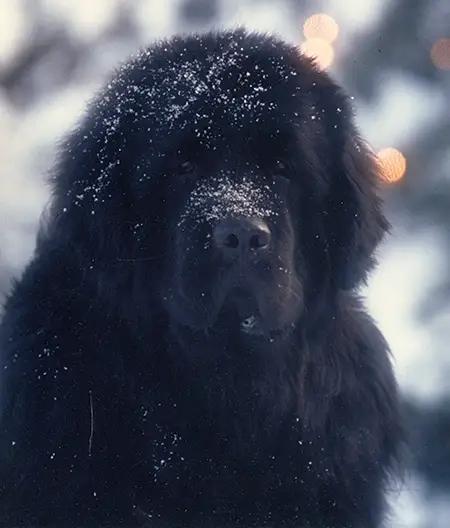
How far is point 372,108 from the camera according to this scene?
84.0 inches

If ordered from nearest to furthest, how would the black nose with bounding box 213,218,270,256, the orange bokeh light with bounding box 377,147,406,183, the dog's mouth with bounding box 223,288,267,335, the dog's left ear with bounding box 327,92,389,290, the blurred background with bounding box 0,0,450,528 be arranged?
the black nose with bounding box 213,218,270,256 < the dog's mouth with bounding box 223,288,267,335 < the dog's left ear with bounding box 327,92,389,290 < the blurred background with bounding box 0,0,450,528 < the orange bokeh light with bounding box 377,147,406,183

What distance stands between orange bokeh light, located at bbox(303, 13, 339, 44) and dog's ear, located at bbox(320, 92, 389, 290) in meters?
0.28

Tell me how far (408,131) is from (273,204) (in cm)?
86

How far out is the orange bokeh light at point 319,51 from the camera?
6.31 feet

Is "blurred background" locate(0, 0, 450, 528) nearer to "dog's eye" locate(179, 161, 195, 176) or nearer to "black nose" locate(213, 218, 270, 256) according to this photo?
"dog's eye" locate(179, 161, 195, 176)

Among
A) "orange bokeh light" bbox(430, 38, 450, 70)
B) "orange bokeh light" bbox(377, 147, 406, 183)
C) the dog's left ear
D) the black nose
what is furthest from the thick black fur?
"orange bokeh light" bbox(430, 38, 450, 70)

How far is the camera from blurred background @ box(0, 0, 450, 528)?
6.58 feet

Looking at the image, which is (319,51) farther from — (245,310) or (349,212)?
(245,310)

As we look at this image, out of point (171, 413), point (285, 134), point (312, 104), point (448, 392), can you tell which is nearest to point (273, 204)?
point (285, 134)

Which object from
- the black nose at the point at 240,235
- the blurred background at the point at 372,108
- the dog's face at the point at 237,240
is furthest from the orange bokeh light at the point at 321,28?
the black nose at the point at 240,235

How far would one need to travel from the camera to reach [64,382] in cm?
179

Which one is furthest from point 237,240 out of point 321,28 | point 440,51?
point 440,51

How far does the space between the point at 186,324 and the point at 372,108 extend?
3.23 ft

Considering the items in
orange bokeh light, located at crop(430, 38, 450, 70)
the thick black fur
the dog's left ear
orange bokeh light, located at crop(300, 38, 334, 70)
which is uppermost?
orange bokeh light, located at crop(430, 38, 450, 70)
